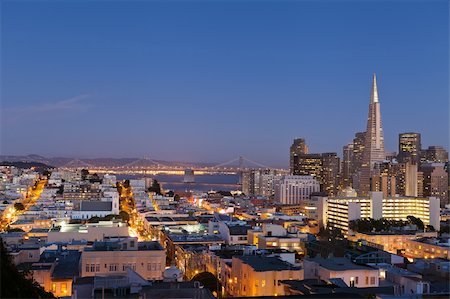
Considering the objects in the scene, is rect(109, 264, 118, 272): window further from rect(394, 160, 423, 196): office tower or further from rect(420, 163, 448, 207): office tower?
rect(420, 163, 448, 207): office tower

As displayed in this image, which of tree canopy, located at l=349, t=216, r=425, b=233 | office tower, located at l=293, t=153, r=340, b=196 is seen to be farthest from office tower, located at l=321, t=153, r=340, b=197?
tree canopy, located at l=349, t=216, r=425, b=233

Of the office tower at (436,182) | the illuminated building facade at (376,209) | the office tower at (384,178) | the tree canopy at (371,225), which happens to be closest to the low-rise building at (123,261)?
the tree canopy at (371,225)

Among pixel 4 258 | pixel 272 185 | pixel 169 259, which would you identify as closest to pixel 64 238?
pixel 169 259

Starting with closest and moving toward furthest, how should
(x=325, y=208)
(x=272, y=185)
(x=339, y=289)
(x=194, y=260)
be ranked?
A: (x=339, y=289), (x=194, y=260), (x=325, y=208), (x=272, y=185)

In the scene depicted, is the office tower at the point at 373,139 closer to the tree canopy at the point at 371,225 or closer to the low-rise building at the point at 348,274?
the tree canopy at the point at 371,225

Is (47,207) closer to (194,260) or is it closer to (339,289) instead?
(194,260)

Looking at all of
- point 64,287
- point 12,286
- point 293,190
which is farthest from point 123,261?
point 293,190

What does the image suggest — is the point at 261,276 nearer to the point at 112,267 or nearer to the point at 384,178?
the point at 112,267

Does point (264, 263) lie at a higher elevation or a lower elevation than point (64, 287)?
higher
